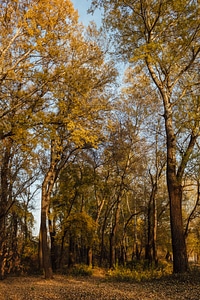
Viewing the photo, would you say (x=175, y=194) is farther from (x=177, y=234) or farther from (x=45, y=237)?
(x=45, y=237)

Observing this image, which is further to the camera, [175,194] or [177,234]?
[175,194]

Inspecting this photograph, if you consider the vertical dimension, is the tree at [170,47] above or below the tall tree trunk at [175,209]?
above

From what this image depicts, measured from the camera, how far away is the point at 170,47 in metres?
10.4

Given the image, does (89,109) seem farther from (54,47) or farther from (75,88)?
(54,47)

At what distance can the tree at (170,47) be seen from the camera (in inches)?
379

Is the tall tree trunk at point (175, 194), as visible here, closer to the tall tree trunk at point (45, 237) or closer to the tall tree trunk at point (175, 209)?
the tall tree trunk at point (175, 209)

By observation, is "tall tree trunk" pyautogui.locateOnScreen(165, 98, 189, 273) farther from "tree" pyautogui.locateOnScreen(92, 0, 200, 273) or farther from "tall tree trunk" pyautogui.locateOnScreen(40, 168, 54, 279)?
"tall tree trunk" pyautogui.locateOnScreen(40, 168, 54, 279)

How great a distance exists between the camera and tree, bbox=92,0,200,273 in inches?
379

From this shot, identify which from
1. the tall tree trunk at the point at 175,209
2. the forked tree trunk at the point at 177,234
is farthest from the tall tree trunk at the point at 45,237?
the forked tree trunk at the point at 177,234

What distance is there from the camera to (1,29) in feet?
26.6

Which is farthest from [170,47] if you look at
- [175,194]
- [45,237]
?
[45,237]

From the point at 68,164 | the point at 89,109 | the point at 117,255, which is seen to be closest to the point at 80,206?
the point at 68,164

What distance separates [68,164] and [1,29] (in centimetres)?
1275

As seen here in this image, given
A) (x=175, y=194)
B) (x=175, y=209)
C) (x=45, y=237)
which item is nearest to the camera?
(x=175, y=209)
